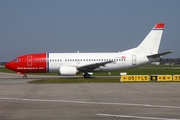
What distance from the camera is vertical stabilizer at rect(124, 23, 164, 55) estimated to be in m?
37.3

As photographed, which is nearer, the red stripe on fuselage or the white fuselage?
the red stripe on fuselage

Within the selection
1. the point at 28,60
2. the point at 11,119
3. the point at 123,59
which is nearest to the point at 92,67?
the point at 123,59

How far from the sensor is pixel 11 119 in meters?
9.80

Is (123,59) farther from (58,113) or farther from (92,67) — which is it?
(58,113)

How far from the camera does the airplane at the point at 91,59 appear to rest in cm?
3650

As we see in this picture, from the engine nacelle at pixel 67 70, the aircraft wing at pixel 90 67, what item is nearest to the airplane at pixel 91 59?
the aircraft wing at pixel 90 67

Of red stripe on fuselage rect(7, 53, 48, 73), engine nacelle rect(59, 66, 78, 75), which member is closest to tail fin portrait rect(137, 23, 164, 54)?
engine nacelle rect(59, 66, 78, 75)

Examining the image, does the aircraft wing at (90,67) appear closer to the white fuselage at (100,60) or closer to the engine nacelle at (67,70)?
the white fuselage at (100,60)

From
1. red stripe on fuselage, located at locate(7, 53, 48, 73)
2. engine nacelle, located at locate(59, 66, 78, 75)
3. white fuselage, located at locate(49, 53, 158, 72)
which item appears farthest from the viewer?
white fuselage, located at locate(49, 53, 158, 72)

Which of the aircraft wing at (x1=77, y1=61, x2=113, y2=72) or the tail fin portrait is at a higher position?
the tail fin portrait

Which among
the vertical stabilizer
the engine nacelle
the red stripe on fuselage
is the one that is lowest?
the engine nacelle

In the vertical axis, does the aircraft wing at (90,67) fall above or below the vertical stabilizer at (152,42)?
below

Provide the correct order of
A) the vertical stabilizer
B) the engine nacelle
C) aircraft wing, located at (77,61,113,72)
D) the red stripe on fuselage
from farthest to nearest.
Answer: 1. the vertical stabilizer
2. the red stripe on fuselage
3. aircraft wing, located at (77,61,113,72)
4. the engine nacelle

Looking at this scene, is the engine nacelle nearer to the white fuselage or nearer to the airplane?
the airplane
